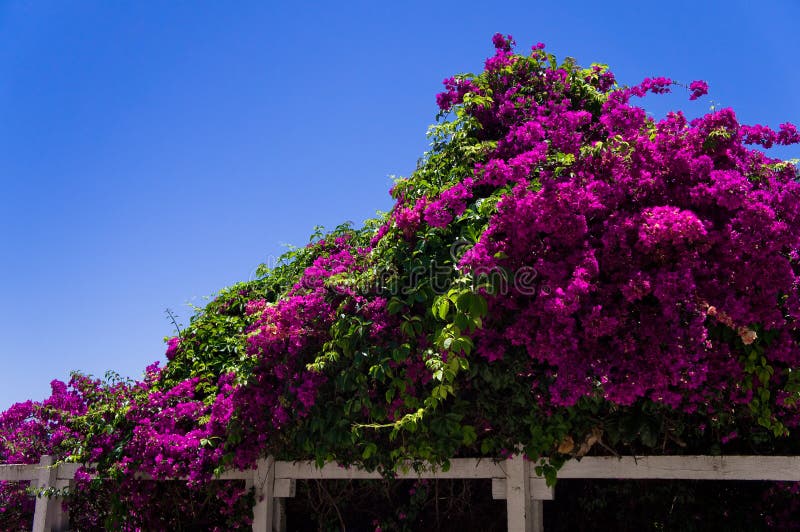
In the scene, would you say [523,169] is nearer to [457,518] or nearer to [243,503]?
[457,518]

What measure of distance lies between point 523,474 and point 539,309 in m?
1.43

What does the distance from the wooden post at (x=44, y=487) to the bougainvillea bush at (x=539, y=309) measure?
1.81 metres

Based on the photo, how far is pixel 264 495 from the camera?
6.28 meters

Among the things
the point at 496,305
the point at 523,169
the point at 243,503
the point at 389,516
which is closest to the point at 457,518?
the point at 389,516

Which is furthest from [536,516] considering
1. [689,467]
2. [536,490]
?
[689,467]

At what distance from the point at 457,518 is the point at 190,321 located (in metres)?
3.85

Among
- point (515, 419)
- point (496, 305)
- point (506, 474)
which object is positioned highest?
point (496, 305)

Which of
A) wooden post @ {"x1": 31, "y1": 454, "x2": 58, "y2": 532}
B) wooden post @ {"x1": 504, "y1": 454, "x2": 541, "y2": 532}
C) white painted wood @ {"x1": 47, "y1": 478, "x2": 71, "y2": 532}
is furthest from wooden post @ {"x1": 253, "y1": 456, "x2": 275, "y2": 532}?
wooden post @ {"x1": 31, "y1": 454, "x2": 58, "y2": 532}

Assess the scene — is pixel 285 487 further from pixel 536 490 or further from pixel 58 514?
pixel 58 514

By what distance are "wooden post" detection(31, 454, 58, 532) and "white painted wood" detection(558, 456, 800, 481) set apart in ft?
20.3

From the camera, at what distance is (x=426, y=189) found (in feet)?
19.0

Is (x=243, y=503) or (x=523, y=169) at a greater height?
(x=523, y=169)

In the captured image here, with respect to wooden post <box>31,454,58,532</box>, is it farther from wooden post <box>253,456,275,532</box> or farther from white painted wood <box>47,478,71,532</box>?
wooden post <box>253,456,275,532</box>

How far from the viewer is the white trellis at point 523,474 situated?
457cm
